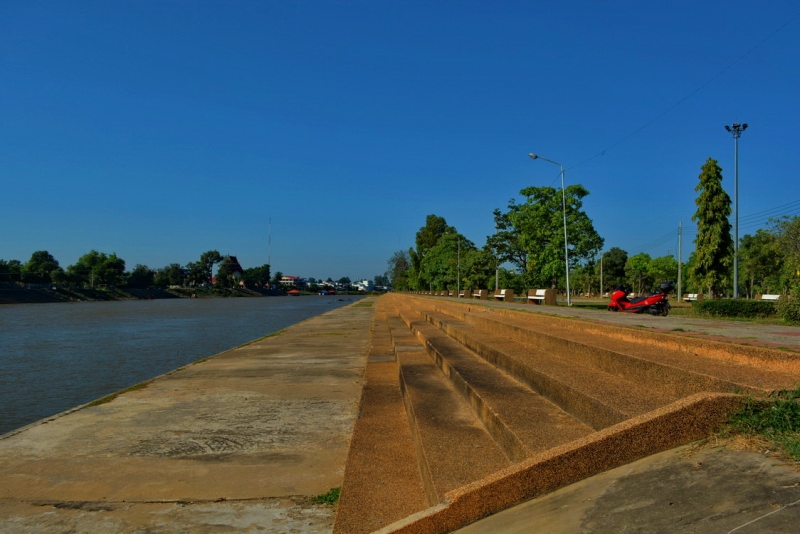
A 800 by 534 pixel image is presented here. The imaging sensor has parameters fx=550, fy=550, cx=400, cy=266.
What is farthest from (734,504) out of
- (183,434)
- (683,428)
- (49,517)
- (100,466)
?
(183,434)

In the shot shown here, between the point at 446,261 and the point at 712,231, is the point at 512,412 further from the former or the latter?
the point at 446,261

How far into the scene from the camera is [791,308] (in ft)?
37.2

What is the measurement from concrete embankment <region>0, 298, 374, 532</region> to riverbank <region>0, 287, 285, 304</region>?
8504cm

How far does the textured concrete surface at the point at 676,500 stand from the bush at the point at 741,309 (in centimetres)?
1348

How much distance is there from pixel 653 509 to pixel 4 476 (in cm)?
475

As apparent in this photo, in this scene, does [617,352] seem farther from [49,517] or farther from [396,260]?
[396,260]

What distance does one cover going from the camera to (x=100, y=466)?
15.1 feet

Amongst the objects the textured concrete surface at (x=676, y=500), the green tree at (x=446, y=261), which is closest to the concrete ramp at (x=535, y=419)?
the textured concrete surface at (x=676, y=500)

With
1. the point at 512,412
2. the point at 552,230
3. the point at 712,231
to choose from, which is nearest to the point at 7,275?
the point at 552,230

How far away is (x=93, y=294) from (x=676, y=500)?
110979 mm

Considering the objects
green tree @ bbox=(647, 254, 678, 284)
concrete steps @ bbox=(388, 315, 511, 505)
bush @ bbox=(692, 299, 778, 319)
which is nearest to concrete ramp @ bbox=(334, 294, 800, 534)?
concrete steps @ bbox=(388, 315, 511, 505)

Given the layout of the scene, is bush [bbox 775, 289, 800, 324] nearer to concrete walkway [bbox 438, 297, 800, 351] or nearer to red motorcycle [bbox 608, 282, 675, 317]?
concrete walkway [bbox 438, 297, 800, 351]

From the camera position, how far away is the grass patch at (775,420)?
2.34 meters

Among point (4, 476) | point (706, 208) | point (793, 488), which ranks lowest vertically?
point (4, 476)
